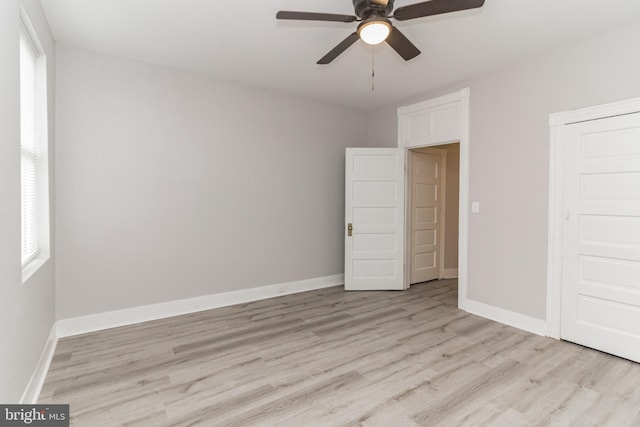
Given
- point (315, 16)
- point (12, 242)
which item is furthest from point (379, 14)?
point (12, 242)

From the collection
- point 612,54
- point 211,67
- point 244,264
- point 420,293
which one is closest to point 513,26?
point 612,54

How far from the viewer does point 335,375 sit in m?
2.45

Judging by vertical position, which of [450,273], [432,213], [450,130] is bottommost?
A: [450,273]

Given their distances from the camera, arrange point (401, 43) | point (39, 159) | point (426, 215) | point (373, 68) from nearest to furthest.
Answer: point (401, 43) → point (39, 159) → point (373, 68) → point (426, 215)

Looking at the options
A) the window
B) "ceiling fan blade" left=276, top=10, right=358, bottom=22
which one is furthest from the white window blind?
"ceiling fan blade" left=276, top=10, right=358, bottom=22

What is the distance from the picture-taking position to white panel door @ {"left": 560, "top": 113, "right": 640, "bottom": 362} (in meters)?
2.68

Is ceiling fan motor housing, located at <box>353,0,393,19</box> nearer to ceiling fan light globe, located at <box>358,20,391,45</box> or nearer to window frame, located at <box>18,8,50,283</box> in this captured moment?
ceiling fan light globe, located at <box>358,20,391,45</box>

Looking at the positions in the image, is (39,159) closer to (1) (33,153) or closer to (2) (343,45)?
(1) (33,153)

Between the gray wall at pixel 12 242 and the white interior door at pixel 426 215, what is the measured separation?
4260 millimetres

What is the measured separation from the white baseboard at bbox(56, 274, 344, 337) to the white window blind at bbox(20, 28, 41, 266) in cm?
92

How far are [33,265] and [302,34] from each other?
276 centimetres

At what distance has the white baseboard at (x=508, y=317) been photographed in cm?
324

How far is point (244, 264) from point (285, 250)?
61 centimetres

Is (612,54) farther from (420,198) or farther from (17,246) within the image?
(17,246)
